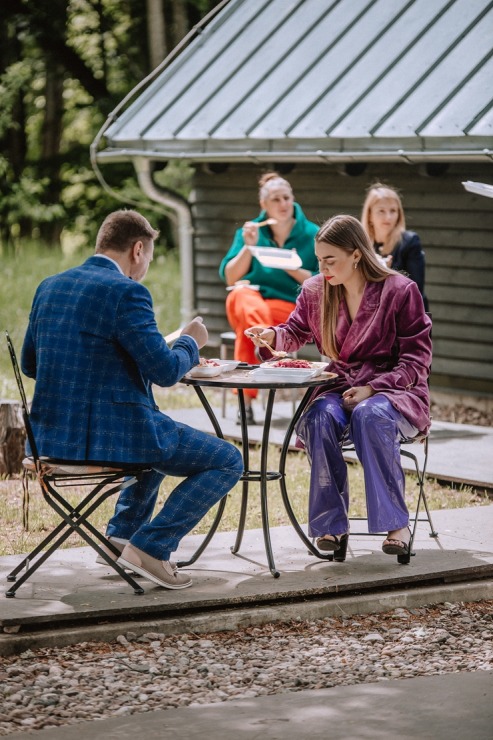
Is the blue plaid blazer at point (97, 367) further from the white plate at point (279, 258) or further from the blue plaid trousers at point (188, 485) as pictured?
the white plate at point (279, 258)

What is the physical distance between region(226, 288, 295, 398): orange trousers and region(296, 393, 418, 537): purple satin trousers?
349 cm

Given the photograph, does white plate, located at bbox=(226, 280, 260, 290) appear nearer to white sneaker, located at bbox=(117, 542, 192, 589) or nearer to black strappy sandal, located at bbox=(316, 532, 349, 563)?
black strappy sandal, located at bbox=(316, 532, 349, 563)

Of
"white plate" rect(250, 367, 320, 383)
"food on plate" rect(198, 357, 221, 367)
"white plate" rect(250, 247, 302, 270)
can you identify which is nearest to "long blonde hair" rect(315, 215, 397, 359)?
"white plate" rect(250, 367, 320, 383)

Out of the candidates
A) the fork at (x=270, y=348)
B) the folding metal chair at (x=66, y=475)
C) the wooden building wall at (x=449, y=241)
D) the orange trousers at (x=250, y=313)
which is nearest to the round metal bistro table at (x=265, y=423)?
the fork at (x=270, y=348)

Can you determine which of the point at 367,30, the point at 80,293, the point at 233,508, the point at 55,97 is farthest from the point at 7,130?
the point at 80,293

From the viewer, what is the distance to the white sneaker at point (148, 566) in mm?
5203

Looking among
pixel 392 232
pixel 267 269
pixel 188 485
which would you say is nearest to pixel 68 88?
pixel 267 269

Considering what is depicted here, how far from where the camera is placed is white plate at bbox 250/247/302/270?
9.12 meters

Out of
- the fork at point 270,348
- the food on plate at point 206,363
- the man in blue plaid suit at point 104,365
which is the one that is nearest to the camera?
the man in blue plaid suit at point 104,365

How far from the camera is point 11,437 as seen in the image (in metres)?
8.30

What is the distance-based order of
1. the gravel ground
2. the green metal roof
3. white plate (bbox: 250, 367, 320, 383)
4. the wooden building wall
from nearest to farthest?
the gravel ground
white plate (bbox: 250, 367, 320, 383)
the green metal roof
the wooden building wall

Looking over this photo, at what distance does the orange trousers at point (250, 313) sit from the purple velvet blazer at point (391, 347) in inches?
134

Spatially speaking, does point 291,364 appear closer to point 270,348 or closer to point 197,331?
point 270,348

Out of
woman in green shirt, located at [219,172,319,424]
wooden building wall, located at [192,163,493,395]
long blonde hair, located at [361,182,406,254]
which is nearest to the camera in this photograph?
long blonde hair, located at [361,182,406,254]
